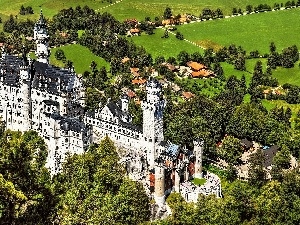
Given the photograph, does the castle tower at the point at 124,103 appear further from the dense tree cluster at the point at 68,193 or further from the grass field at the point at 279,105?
the grass field at the point at 279,105

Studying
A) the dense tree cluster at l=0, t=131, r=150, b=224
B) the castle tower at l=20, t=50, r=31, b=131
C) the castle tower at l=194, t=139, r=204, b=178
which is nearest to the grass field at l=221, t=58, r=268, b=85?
the castle tower at l=194, t=139, r=204, b=178

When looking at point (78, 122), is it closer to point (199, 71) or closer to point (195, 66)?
point (199, 71)

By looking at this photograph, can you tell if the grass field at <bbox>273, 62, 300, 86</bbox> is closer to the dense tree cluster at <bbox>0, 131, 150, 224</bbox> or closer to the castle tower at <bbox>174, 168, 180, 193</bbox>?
the castle tower at <bbox>174, 168, 180, 193</bbox>

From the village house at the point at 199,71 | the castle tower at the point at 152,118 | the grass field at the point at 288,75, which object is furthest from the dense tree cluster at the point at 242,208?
the grass field at the point at 288,75

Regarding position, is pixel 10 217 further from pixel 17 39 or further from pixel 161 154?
pixel 17 39

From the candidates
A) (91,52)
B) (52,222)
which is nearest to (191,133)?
(52,222)

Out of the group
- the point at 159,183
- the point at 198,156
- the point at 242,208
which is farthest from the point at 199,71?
the point at 242,208

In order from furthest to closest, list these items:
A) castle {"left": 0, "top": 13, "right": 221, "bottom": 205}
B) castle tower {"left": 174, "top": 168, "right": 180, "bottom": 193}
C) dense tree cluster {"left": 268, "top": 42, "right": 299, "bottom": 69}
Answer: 1. dense tree cluster {"left": 268, "top": 42, "right": 299, "bottom": 69}
2. castle {"left": 0, "top": 13, "right": 221, "bottom": 205}
3. castle tower {"left": 174, "top": 168, "right": 180, "bottom": 193}
